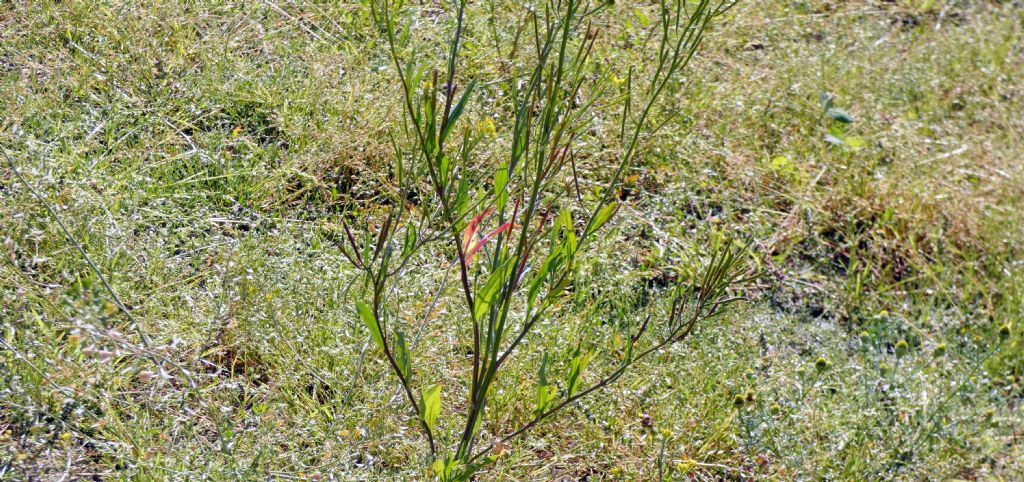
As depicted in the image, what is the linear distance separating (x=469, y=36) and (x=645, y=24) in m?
0.78

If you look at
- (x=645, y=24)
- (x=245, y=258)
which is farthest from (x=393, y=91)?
(x=645, y=24)

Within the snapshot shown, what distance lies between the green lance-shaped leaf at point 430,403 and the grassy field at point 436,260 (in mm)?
298

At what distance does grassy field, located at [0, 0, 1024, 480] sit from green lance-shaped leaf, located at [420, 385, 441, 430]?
30cm

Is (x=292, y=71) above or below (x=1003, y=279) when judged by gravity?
above

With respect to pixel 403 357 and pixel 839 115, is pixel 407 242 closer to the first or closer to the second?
pixel 403 357

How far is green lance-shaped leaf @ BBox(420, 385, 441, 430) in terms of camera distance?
177cm

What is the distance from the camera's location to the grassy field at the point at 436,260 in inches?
84.1

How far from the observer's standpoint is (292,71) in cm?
311

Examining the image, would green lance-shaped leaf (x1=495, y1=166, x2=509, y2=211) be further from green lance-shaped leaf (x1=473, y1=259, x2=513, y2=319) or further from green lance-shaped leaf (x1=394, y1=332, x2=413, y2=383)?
green lance-shaped leaf (x1=394, y1=332, x2=413, y2=383)

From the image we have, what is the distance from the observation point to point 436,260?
2723mm

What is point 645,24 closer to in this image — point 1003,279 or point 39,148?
point 1003,279

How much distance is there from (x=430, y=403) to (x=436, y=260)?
96cm

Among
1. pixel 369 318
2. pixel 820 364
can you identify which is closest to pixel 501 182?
pixel 369 318

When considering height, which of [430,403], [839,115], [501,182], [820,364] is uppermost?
[501,182]
